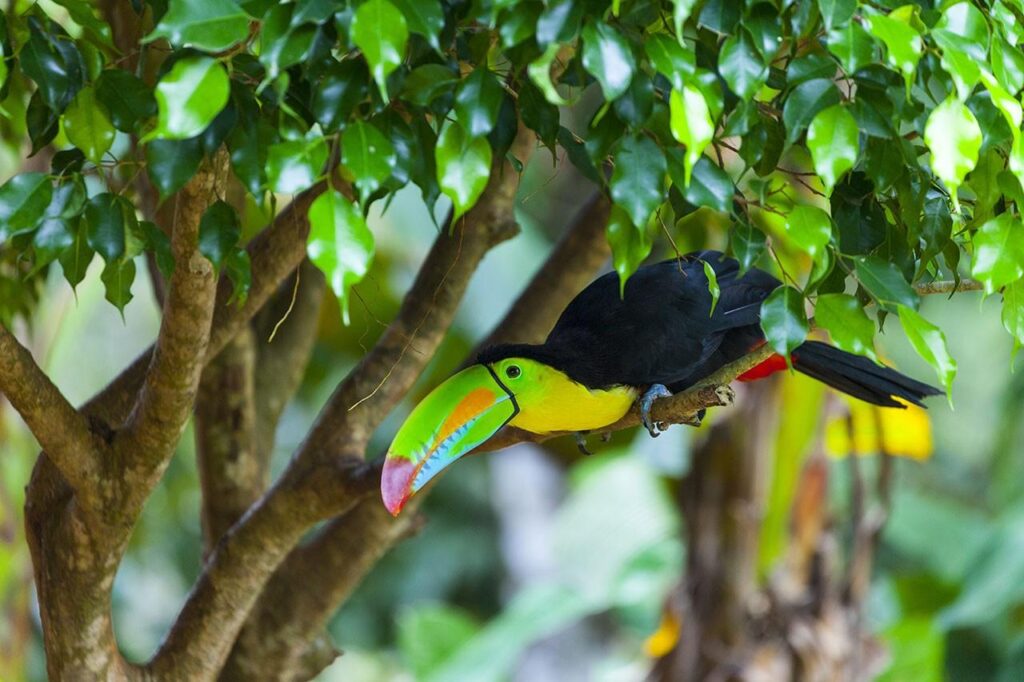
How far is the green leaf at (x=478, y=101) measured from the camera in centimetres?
92

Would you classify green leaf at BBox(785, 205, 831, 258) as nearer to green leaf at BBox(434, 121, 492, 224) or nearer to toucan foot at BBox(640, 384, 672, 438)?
green leaf at BBox(434, 121, 492, 224)

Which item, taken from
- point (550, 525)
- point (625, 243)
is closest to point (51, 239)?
point (625, 243)

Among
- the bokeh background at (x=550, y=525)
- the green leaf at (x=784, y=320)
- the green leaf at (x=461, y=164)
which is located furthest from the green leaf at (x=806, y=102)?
the bokeh background at (x=550, y=525)

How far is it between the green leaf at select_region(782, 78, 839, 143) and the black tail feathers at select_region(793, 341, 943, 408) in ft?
2.81

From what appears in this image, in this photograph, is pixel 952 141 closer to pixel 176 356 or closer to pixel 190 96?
pixel 190 96

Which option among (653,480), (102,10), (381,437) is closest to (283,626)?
(102,10)

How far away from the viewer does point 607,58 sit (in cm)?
88

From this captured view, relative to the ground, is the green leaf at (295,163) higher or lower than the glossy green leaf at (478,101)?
higher

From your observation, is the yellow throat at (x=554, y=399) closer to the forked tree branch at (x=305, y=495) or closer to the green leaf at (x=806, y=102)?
the forked tree branch at (x=305, y=495)

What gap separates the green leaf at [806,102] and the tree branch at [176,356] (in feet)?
1.87

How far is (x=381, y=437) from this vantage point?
5.94 meters

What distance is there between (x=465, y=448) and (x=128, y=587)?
5653 millimetres

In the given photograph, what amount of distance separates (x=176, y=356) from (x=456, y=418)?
0.35 metres

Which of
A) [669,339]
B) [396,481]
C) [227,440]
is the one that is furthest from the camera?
[227,440]
